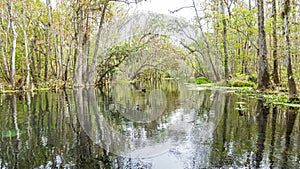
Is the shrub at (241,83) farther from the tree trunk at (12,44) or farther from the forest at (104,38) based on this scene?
the tree trunk at (12,44)

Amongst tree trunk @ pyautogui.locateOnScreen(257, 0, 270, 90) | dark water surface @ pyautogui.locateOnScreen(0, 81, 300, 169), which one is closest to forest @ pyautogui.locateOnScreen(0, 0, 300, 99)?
tree trunk @ pyautogui.locateOnScreen(257, 0, 270, 90)

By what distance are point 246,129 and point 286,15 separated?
5637mm

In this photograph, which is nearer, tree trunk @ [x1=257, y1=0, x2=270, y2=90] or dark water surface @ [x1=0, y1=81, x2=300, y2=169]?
dark water surface @ [x1=0, y1=81, x2=300, y2=169]

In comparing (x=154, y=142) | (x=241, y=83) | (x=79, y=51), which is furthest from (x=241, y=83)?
(x=154, y=142)

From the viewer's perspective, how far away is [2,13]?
2389cm

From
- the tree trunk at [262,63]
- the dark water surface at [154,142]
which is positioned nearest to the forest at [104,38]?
the tree trunk at [262,63]

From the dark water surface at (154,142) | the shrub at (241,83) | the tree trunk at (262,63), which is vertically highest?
the tree trunk at (262,63)

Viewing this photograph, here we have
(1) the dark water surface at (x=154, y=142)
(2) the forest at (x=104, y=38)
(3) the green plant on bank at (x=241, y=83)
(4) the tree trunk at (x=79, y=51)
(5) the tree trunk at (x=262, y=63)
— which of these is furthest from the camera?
(4) the tree trunk at (x=79, y=51)

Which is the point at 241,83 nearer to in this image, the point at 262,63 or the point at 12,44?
the point at 262,63

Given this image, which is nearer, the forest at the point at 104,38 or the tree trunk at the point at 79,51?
the forest at the point at 104,38

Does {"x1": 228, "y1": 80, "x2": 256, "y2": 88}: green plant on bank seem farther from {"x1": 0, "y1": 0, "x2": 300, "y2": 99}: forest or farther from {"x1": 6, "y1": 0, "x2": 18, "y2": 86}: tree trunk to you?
{"x1": 6, "y1": 0, "x2": 18, "y2": 86}: tree trunk

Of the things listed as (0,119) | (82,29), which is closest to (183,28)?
(82,29)

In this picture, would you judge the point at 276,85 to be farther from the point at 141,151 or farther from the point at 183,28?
the point at 183,28

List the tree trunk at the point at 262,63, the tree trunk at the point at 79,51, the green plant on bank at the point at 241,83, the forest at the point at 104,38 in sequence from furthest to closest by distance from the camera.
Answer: the tree trunk at the point at 79,51 → the green plant on bank at the point at 241,83 → the forest at the point at 104,38 → the tree trunk at the point at 262,63
